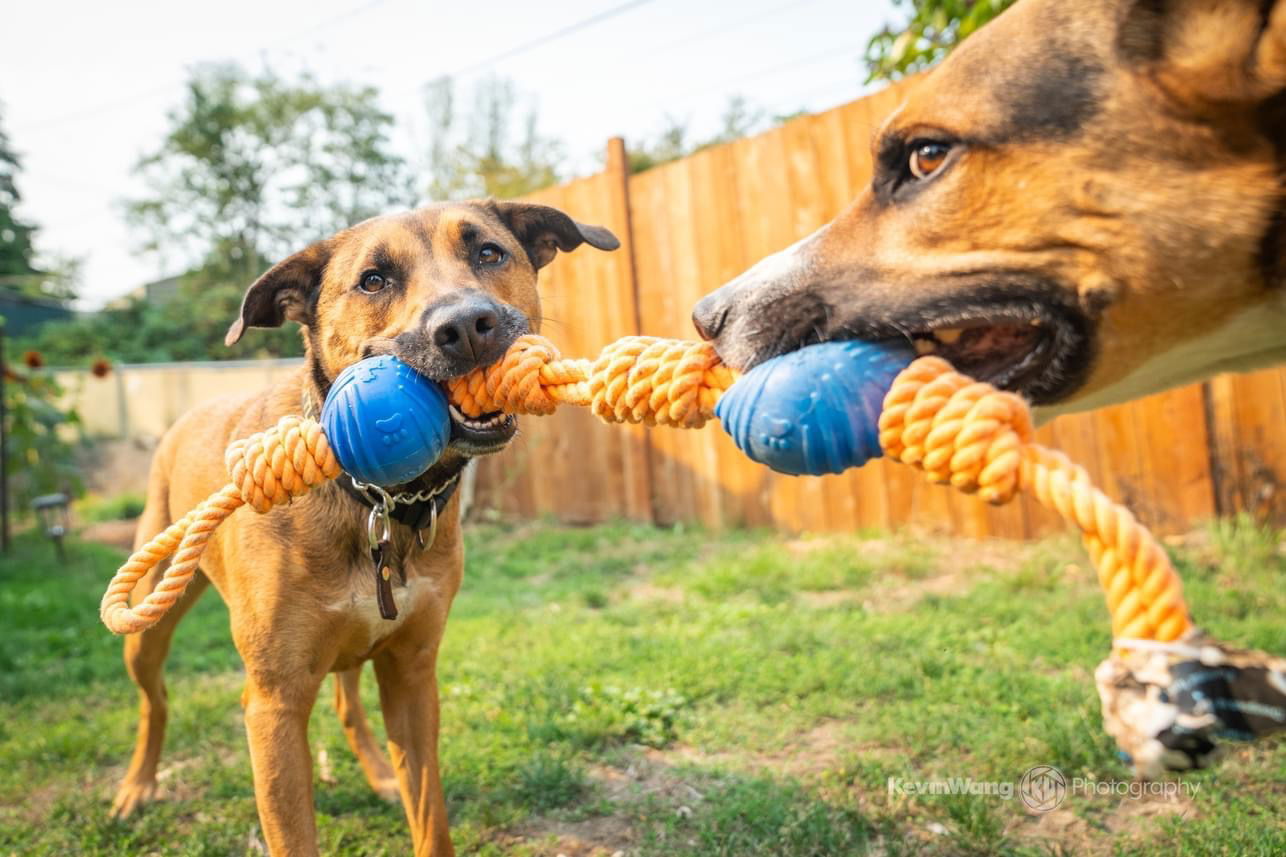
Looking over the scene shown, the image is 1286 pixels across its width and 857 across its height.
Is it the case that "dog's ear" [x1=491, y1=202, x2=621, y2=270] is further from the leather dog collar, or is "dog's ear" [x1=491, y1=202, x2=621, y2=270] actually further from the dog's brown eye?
the leather dog collar

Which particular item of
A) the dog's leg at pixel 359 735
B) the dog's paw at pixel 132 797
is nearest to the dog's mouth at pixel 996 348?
the dog's leg at pixel 359 735

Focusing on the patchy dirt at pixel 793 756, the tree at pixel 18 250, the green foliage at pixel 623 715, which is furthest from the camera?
the tree at pixel 18 250

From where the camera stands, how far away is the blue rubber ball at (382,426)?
6.36 feet

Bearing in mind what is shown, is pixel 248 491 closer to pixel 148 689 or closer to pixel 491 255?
pixel 491 255

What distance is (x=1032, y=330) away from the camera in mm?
1790

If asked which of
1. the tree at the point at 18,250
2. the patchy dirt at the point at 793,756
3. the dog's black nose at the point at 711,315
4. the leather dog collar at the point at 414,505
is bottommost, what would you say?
the patchy dirt at the point at 793,756

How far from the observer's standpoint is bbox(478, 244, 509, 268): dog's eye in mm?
2864

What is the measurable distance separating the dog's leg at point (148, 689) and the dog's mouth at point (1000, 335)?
2.70 meters

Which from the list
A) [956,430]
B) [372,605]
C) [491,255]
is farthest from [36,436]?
[956,430]

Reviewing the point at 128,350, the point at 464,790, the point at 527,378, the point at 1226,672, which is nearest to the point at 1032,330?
the point at 1226,672

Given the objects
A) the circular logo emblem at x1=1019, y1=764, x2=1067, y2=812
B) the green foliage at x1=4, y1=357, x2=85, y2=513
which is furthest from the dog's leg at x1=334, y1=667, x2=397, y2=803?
the green foliage at x1=4, y1=357, x2=85, y2=513

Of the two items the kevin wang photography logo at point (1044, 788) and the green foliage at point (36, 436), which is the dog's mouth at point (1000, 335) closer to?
the kevin wang photography logo at point (1044, 788)

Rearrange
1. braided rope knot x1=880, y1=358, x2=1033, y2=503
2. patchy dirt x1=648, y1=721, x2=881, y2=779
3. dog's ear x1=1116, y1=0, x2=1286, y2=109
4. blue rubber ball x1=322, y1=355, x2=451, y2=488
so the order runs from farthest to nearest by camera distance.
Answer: patchy dirt x1=648, y1=721, x2=881, y2=779 → blue rubber ball x1=322, y1=355, x2=451, y2=488 → dog's ear x1=1116, y1=0, x2=1286, y2=109 → braided rope knot x1=880, y1=358, x2=1033, y2=503

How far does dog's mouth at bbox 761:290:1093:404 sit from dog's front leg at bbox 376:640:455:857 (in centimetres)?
161
